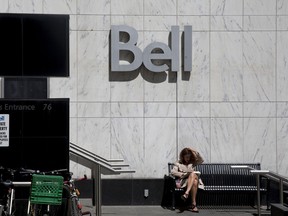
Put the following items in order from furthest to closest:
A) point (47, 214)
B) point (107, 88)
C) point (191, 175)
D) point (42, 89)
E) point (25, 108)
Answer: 1. point (107, 88)
2. point (191, 175)
3. point (42, 89)
4. point (25, 108)
5. point (47, 214)

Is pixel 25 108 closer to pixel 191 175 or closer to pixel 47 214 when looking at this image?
pixel 47 214

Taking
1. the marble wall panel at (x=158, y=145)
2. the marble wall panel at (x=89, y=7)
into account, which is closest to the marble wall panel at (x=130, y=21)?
the marble wall panel at (x=89, y=7)

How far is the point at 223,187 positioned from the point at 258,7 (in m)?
3.77

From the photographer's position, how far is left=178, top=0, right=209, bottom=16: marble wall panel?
43.1ft

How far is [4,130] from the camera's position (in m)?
9.34

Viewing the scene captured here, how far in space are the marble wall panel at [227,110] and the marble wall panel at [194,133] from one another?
237mm

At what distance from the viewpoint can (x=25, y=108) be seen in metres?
9.39

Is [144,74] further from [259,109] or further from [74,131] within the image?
[259,109]

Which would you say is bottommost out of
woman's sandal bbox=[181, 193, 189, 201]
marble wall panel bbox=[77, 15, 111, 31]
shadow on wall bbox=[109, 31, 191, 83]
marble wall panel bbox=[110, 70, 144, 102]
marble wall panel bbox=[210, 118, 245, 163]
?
woman's sandal bbox=[181, 193, 189, 201]

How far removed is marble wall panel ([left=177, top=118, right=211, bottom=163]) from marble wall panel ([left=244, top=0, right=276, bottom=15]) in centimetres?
241

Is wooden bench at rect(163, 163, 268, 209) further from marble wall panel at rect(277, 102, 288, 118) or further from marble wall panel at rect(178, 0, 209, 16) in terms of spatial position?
marble wall panel at rect(178, 0, 209, 16)

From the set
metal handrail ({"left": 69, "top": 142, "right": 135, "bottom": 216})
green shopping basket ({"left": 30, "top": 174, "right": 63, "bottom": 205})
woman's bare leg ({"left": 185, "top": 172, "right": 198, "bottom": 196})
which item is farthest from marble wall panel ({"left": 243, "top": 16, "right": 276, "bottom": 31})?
green shopping basket ({"left": 30, "top": 174, "right": 63, "bottom": 205})

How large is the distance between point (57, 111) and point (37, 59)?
119cm

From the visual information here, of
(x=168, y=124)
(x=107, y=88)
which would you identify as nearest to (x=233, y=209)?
(x=168, y=124)
